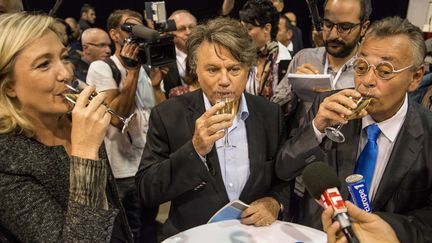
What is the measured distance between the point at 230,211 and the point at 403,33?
0.99 m

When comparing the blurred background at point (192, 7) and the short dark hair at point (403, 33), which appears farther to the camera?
the blurred background at point (192, 7)

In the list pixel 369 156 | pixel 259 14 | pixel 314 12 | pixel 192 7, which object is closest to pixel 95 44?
pixel 259 14

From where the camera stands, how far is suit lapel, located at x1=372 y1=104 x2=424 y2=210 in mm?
1407

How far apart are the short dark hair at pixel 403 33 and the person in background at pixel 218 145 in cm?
55

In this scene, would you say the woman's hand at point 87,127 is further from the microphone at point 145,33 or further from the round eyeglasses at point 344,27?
the round eyeglasses at point 344,27

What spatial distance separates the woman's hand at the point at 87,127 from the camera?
3.63 feet

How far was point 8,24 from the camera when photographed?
1119 millimetres

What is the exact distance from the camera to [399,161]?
1413 millimetres

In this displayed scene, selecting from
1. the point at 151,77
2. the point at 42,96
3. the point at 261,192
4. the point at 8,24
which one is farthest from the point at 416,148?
the point at 151,77

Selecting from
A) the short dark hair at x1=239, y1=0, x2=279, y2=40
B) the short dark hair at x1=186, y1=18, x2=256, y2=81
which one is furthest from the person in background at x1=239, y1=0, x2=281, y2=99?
the short dark hair at x1=186, y1=18, x2=256, y2=81

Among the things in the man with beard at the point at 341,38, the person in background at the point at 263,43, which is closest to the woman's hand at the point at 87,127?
the man with beard at the point at 341,38

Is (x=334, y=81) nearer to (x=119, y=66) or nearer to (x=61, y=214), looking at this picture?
(x=119, y=66)

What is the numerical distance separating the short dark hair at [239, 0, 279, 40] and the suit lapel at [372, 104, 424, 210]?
1581 millimetres

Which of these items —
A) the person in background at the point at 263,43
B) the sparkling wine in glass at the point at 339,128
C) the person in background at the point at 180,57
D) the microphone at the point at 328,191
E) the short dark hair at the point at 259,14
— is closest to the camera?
the microphone at the point at 328,191
